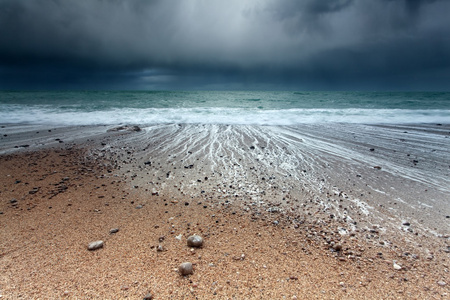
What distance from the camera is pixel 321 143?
23.3 feet

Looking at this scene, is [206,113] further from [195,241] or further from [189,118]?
[195,241]

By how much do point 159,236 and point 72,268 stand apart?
832 mm

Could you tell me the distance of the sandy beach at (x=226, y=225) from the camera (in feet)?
6.44

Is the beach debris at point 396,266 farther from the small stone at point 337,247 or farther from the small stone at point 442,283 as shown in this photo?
the small stone at point 337,247

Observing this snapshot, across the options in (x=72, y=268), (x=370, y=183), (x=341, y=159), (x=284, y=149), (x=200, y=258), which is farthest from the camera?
(x=284, y=149)

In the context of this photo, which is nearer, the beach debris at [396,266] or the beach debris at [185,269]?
the beach debris at [185,269]

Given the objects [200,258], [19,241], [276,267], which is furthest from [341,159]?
[19,241]

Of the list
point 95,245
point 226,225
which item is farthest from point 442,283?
point 95,245

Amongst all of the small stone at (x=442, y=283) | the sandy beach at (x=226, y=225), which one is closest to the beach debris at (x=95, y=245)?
the sandy beach at (x=226, y=225)

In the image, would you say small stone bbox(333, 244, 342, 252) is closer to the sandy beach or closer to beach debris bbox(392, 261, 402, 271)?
the sandy beach

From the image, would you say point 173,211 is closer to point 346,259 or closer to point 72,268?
point 72,268

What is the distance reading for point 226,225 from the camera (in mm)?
2840

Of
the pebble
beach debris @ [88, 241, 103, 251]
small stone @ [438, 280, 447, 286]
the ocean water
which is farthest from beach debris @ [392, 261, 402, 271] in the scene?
the ocean water

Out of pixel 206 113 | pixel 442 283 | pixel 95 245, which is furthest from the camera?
pixel 206 113
